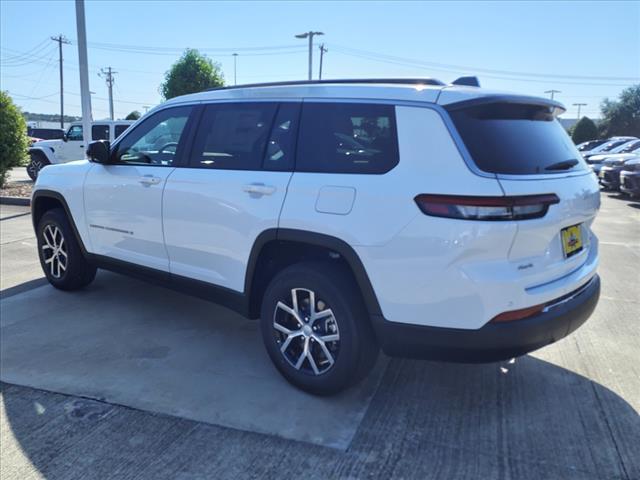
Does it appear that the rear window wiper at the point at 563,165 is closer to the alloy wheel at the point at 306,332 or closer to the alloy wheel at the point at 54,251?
the alloy wheel at the point at 306,332

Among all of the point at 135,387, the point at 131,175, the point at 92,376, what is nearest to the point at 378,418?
the point at 135,387

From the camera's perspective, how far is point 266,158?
11.3 feet

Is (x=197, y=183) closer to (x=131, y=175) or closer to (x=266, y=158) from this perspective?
(x=266, y=158)

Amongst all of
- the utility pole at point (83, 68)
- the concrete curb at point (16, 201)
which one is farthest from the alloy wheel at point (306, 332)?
the concrete curb at point (16, 201)

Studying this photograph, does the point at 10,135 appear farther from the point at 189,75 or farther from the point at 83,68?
the point at 189,75

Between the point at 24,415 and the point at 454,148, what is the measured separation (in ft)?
9.29

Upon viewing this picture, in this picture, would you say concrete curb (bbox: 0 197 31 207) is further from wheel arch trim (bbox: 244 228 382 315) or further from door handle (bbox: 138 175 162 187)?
wheel arch trim (bbox: 244 228 382 315)

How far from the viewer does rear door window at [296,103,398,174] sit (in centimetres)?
293

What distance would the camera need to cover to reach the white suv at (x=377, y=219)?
264 centimetres

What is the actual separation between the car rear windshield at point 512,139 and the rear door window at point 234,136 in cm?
119

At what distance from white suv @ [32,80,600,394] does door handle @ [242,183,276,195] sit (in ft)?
0.03

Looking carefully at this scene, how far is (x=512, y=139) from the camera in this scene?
2857 millimetres

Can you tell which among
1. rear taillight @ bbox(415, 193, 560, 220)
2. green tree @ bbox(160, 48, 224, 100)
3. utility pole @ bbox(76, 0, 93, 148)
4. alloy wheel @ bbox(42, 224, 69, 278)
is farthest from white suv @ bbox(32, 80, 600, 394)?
green tree @ bbox(160, 48, 224, 100)

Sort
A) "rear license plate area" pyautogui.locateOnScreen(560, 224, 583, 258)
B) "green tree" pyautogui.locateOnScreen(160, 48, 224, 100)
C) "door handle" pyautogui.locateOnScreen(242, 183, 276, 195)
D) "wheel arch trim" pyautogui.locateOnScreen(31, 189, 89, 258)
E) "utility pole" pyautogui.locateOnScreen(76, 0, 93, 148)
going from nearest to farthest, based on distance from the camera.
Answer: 1. "rear license plate area" pyautogui.locateOnScreen(560, 224, 583, 258)
2. "door handle" pyautogui.locateOnScreen(242, 183, 276, 195)
3. "wheel arch trim" pyautogui.locateOnScreen(31, 189, 89, 258)
4. "utility pole" pyautogui.locateOnScreen(76, 0, 93, 148)
5. "green tree" pyautogui.locateOnScreen(160, 48, 224, 100)
